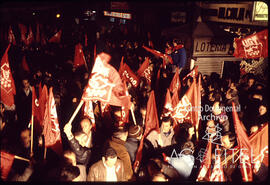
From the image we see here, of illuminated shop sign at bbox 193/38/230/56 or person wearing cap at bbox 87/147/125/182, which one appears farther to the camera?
illuminated shop sign at bbox 193/38/230/56

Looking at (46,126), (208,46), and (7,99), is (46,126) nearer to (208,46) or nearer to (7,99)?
(7,99)

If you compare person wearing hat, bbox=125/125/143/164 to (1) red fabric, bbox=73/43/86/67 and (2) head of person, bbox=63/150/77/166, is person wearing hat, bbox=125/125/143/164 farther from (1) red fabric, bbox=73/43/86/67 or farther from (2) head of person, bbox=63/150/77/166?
(1) red fabric, bbox=73/43/86/67

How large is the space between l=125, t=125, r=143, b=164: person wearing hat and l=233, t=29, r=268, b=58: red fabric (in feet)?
11.3

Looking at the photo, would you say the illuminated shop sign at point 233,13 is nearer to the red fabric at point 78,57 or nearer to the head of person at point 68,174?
the red fabric at point 78,57

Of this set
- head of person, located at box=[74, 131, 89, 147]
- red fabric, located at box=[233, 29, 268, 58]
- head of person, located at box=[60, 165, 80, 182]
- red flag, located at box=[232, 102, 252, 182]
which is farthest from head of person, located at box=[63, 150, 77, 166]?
red fabric, located at box=[233, 29, 268, 58]

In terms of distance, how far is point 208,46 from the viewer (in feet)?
26.6

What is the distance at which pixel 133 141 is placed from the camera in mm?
4711

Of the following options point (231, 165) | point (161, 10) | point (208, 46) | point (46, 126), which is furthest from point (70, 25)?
point (231, 165)

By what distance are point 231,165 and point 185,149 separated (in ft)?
2.89

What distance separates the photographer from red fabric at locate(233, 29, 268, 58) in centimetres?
527

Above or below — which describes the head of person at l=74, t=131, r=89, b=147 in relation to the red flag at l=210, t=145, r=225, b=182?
above

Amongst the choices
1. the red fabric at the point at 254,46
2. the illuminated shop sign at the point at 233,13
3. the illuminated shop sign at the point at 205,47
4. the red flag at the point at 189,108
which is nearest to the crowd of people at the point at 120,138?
the red flag at the point at 189,108

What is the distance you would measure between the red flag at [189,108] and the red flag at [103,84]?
165cm

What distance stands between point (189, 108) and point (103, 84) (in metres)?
2.13
